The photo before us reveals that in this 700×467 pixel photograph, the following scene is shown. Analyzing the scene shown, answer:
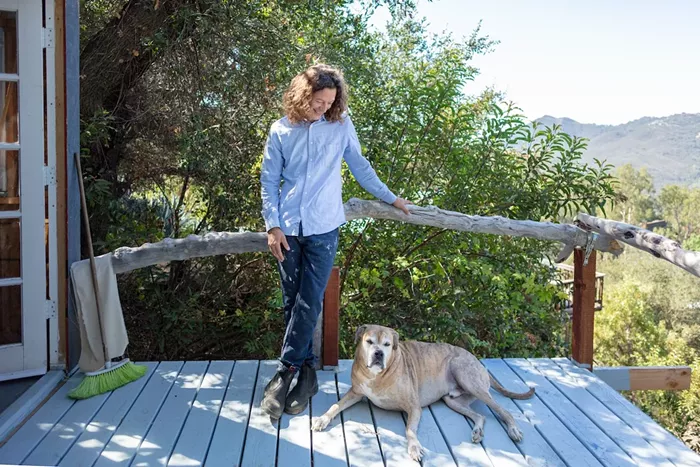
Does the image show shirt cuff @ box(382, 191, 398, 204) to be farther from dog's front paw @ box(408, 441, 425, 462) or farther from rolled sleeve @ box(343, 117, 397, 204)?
dog's front paw @ box(408, 441, 425, 462)

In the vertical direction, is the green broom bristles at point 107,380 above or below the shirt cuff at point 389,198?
below

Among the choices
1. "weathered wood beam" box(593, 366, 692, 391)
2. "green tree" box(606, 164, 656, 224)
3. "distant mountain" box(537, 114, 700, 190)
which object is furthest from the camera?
"distant mountain" box(537, 114, 700, 190)

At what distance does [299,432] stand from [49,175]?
184 centimetres

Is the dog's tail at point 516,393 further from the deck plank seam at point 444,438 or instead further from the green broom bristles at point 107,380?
the green broom bristles at point 107,380

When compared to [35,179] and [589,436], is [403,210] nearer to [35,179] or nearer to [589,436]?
[589,436]

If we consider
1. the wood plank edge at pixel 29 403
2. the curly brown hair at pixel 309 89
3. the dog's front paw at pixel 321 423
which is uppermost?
the curly brown hair at pixel 309 89

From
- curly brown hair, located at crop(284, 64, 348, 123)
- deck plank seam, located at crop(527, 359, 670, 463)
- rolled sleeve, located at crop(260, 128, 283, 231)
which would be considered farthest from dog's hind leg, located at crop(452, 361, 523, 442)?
curly brown hair, located at crop(284, 64, 348, 123)

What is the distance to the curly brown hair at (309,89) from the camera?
2.76 m

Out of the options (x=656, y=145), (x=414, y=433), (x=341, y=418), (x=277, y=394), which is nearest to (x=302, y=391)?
(x=277, y=394)

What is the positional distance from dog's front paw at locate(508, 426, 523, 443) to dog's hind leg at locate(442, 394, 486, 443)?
0.12 m

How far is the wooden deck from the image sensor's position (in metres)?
2.54

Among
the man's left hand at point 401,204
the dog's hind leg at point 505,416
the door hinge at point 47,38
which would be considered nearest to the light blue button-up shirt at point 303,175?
the man's left hand at point 401,204

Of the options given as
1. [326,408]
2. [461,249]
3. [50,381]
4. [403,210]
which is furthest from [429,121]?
[50,381]

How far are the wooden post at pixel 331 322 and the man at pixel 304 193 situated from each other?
0.44 m
